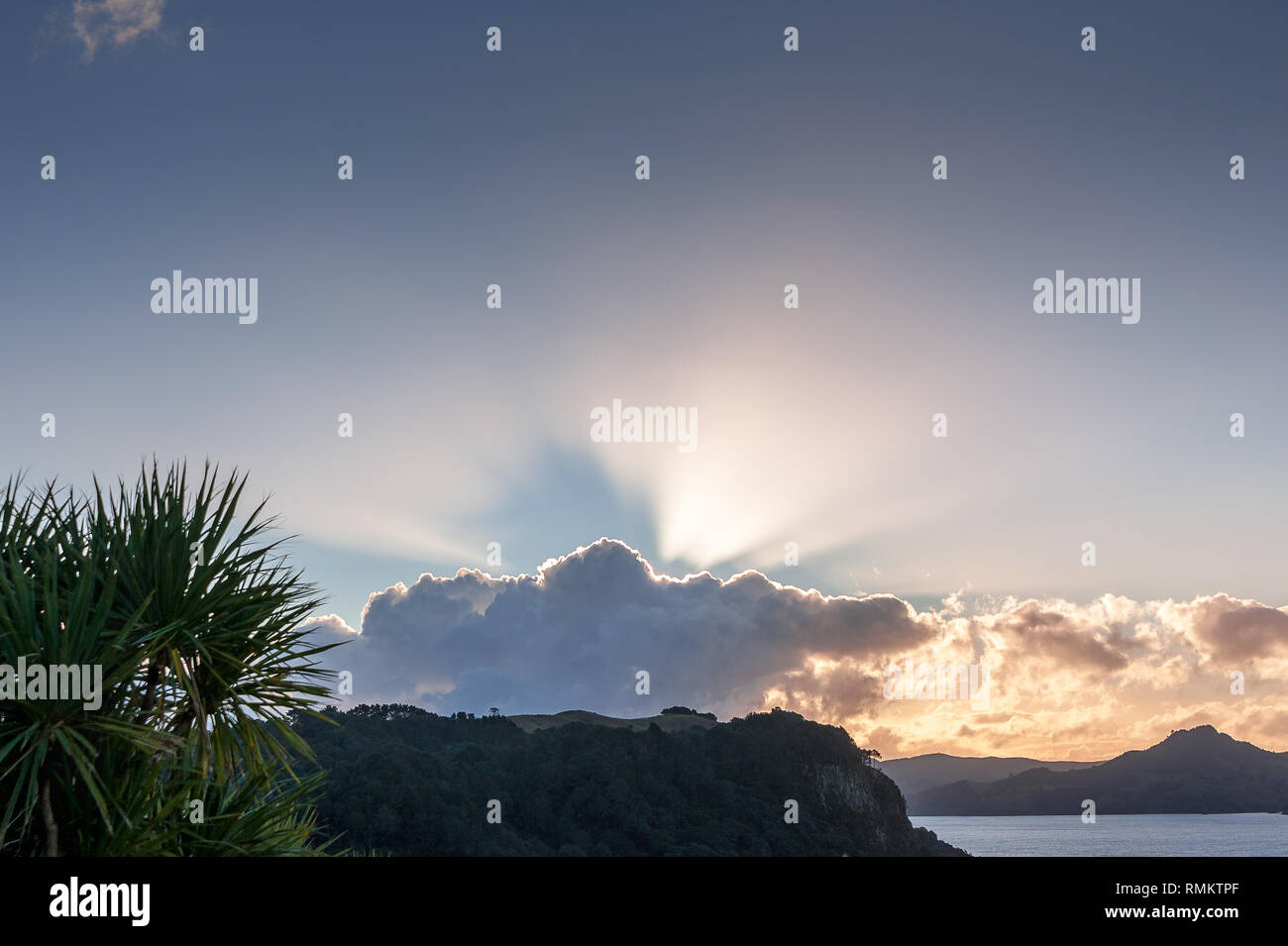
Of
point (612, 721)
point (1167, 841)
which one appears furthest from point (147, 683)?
point (1167, 841)

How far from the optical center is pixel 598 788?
77812 mm

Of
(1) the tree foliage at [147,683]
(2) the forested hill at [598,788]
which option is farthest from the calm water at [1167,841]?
(1) the tree foliage at [147,683]

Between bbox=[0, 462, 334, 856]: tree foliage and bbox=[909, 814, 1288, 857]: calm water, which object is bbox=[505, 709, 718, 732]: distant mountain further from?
bbox=[0, 462, 334, 856]: tree foliage

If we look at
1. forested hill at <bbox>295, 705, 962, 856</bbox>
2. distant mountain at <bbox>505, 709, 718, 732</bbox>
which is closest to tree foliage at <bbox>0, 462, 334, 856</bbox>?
forested hill at <bbox>295, 705, 962, 856</bbox>

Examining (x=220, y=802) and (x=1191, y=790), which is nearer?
(x=220, y=802)

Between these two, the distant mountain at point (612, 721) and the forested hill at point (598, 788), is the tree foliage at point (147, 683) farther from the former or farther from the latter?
the distant mountain at point (612, 721)

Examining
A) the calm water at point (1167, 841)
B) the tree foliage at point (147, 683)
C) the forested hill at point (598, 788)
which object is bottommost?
the calm water at point (1167, 841)

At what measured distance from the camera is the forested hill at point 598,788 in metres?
54.7

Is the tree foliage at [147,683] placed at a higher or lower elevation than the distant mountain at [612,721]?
higher
